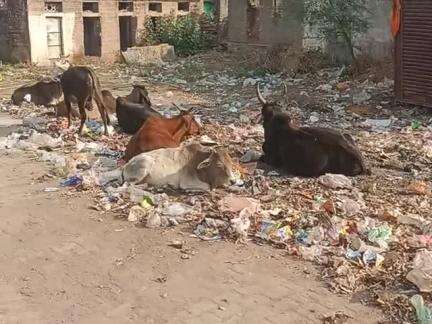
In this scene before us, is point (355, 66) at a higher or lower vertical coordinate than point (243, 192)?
higher

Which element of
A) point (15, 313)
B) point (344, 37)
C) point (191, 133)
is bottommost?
point (15, 313)

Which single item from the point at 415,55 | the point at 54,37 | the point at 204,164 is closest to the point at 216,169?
the point at 204,164

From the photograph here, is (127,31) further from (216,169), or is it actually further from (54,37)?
(216,169)

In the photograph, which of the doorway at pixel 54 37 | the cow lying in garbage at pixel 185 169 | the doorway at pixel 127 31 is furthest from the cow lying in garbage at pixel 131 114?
the doorway at pixel 127 31

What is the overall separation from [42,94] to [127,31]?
33.0 feet

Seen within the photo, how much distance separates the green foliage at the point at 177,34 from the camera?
20.7 metres

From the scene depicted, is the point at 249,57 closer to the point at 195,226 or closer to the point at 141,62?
the point at 141,62

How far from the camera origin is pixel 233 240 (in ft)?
15.7

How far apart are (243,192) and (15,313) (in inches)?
104

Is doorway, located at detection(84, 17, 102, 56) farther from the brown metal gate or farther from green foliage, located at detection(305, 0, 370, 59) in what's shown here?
the brown metal gate

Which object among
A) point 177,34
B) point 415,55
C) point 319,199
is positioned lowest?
point 319,199

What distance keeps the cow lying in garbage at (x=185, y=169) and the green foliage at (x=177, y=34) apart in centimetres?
1492

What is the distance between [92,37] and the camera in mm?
20594

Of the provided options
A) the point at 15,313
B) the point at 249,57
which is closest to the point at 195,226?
the point at 15,313
